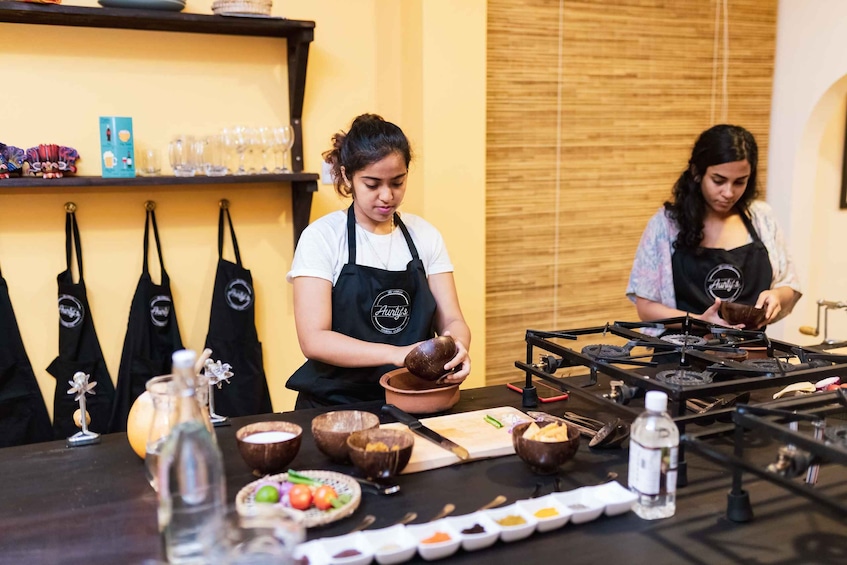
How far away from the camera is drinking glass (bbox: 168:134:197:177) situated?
8.91 ft

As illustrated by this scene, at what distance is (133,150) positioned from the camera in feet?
8.74

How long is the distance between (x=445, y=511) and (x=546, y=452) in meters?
0.23

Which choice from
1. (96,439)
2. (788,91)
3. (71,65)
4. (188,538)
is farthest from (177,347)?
(788,91)

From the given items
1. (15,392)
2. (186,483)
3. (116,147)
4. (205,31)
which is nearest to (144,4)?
(205,31)

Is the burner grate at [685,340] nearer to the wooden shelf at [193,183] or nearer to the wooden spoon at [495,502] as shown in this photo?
the wooden spoon at [495,502]

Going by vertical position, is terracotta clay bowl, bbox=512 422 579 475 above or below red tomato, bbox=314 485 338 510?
above

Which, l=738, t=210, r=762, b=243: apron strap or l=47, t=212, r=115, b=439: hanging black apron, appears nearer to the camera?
l=738, t=210, r=762, b=243: apron strap

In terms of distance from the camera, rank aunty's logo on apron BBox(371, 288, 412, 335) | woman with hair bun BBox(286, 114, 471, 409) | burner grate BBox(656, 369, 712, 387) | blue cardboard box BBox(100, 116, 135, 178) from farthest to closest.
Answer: blue cardboard box BBox(100, 116, 135, 178) → aunty's logo on apron BBox(371, 288, 412, 335) → woman with hair bun BBox(286, 114, 471, 409) → burner grate BBox(656, 369, 712, 387)

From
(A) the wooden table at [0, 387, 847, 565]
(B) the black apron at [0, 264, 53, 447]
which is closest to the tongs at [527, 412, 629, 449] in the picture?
(A) the wooden table at [0, 387, 847, 565]

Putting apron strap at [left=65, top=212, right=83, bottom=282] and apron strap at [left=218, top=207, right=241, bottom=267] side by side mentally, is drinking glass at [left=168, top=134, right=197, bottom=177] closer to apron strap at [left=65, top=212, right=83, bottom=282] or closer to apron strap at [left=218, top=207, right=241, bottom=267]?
apron strap at [left=218, top=207, right=241, bottom=267]

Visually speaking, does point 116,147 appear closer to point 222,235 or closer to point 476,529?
point 222,235

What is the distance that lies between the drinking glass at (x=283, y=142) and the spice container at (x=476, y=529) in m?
1.92

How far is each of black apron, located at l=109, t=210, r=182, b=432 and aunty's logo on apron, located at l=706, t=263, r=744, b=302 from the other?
74.9 inches

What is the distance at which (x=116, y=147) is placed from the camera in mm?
2604
